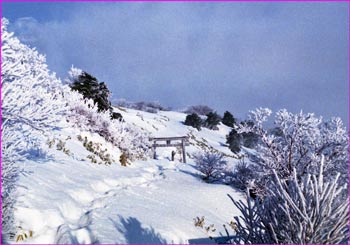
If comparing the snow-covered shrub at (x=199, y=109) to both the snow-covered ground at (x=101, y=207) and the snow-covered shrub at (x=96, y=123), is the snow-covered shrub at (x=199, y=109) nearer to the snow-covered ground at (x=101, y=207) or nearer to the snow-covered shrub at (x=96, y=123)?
the snow-covered shrub at (x=96, y=123)

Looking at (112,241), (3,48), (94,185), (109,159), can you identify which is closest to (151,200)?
(94,185)

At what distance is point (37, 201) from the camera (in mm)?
4613

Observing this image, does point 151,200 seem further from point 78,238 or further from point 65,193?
point 78,238

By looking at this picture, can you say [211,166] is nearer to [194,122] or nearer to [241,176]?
[241,176]

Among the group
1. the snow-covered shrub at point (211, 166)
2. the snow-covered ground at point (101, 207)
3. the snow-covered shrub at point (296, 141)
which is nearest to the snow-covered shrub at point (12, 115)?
the snow-covered ground at point (101, 207)

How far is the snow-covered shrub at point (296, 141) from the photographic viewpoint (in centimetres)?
762

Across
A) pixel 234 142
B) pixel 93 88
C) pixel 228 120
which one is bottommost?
pixel 234 142

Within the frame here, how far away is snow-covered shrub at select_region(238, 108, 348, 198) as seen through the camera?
7.62 m

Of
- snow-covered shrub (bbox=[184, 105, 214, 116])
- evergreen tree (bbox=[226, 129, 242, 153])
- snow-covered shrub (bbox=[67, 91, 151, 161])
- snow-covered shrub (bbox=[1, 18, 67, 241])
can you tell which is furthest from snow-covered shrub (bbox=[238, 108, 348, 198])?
snow-covered shrub (bbox=[184, 105, 214, 116])

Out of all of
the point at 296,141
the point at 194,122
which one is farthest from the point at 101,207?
the point at 194,122

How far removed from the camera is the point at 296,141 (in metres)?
8.22

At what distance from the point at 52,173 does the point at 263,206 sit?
14.1 ft

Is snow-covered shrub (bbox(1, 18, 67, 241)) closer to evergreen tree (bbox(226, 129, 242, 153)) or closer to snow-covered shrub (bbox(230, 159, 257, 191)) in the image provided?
snow-covered shrub (bbox(230, 159, 257, 191))

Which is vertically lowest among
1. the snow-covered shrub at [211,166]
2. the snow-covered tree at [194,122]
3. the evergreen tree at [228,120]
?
the snow-covered shrub at [211,166]
